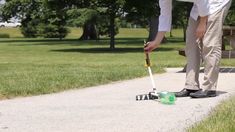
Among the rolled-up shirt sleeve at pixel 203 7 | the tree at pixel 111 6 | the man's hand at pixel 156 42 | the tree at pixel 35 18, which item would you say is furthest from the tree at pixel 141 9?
the rolled-up shirt sleeve at pixel 203 7

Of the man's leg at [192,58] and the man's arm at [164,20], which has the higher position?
the man's arm at [164,20]

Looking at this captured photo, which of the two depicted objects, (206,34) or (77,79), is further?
(77,79)

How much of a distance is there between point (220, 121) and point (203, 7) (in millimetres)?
2399

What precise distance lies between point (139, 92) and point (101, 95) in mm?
677

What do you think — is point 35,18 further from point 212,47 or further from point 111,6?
point 212,47

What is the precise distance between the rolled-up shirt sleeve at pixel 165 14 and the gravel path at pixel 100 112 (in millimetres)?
1071

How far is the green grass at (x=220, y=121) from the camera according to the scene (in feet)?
18.8

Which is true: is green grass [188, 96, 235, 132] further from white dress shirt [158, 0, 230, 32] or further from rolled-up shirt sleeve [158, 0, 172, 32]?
rolled-up shirt sleeve [158, 0, 172, 32]

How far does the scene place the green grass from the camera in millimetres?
5719

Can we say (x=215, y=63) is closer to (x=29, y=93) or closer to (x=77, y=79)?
(x=29, y=93)

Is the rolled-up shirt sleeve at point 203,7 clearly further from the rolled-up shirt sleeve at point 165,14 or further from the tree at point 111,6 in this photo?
the tree at point 111,6

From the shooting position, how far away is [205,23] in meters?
8.18

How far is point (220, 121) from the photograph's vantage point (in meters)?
6.16

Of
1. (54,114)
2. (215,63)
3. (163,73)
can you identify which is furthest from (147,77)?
(54,114)
